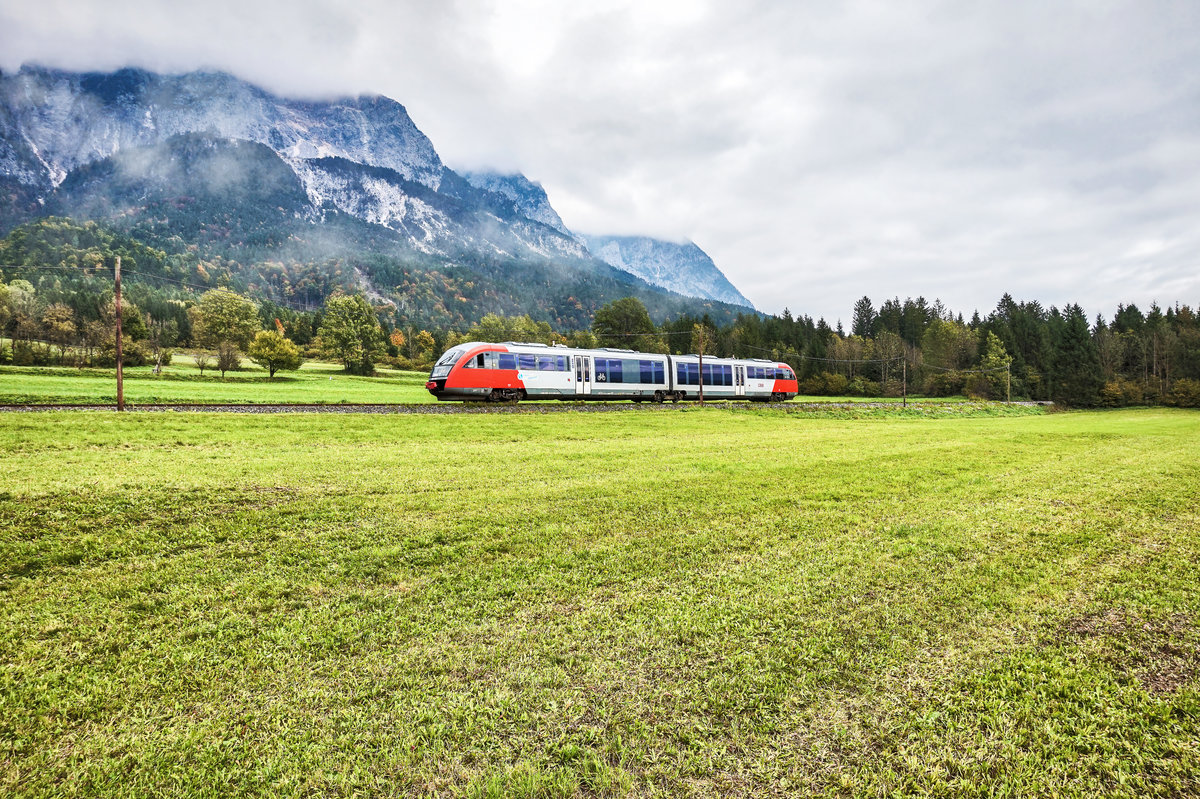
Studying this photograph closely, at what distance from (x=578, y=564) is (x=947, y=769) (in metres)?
3.80

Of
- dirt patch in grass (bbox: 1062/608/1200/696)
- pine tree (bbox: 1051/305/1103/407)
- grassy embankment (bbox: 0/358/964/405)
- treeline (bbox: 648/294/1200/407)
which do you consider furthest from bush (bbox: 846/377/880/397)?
dirt patch in grass (bbox: 1062/608/1200/696)

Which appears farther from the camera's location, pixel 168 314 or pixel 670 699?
pixel 168 314

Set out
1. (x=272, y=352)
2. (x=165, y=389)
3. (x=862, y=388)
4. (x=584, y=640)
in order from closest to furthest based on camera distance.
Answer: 1. (x=584, y=640)
2. (x=165, y=389)
3. (x=272, y=352)
4. (x=862, y=388)

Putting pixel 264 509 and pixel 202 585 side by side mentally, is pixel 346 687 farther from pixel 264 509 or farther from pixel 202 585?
pixel 264 509

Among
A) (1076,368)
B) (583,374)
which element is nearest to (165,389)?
(583,374)

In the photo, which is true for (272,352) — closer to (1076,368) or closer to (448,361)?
(448,361)

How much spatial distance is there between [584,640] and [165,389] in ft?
148

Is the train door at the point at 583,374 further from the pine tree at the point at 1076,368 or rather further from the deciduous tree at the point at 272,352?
the pine tree at the point at 1076,368

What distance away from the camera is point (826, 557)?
20.8ft

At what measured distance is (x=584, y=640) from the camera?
434cm

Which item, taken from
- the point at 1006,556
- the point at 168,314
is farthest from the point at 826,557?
the point at 168,314

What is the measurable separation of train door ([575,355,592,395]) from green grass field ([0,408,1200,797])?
25195 millimetres

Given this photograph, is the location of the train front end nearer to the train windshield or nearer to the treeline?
the train windshield

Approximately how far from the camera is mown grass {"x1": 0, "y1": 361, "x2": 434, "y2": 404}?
28.5 m
